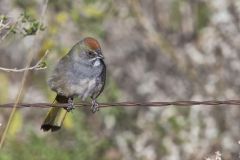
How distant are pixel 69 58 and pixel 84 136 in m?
2.46

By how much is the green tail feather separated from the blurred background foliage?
1.92 metres

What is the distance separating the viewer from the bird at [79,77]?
23.2 feet

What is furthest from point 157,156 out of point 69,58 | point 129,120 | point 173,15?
point 69,58

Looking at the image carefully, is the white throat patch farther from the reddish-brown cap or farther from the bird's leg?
the bird's leg

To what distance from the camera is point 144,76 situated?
11.6 m

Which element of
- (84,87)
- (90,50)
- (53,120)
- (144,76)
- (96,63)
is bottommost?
(53,120)

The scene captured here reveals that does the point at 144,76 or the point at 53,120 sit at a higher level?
the point at 144,76

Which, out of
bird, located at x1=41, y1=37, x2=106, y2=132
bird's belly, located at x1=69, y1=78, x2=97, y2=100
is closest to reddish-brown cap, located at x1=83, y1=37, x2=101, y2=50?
bird, located at x1=41, y1=37, x2=106, y2=132

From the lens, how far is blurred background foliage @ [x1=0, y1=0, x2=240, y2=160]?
10.0 metres

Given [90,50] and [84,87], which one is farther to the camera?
[90,50]

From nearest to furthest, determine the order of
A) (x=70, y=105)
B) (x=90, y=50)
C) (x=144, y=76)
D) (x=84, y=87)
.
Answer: (x=70, y=105) < (x=84, y=87) < (x=90, y=50) < (x=144, y=76)

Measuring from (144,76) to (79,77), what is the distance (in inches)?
178

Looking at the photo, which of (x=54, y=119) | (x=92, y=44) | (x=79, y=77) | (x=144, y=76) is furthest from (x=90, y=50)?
(x=144, y=76)

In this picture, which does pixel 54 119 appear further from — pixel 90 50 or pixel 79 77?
pixel 90 50
